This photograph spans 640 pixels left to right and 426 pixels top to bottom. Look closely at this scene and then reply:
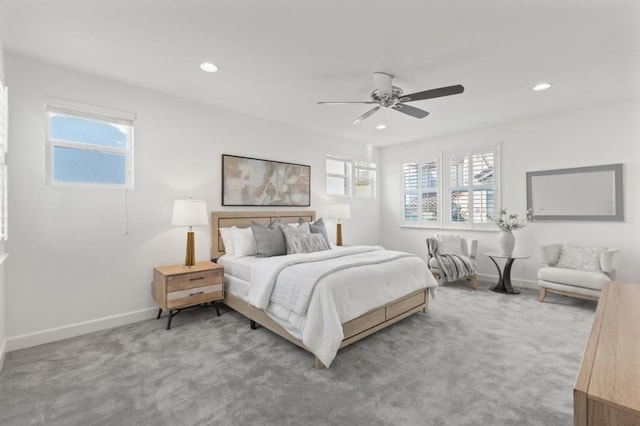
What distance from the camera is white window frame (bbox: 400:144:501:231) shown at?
507 centimetres

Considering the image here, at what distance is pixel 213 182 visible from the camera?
406 cm

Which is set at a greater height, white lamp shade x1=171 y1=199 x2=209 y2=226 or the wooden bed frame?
white lamp shade x1=171 y1=199 x2=209 y2=226

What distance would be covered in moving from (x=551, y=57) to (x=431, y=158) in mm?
3137

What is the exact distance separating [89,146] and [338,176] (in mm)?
3890

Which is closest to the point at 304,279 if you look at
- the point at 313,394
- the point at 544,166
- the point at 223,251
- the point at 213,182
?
the point at 313,394

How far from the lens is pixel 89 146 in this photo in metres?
3.15

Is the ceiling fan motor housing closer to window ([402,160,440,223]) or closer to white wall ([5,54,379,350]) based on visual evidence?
white wall ([5,54,379,350])

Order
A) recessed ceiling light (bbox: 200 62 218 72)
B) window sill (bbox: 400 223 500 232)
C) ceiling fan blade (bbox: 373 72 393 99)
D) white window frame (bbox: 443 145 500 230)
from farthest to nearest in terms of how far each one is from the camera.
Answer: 1. window sill (bbox: 400 223 500 232)
2. white window frame (bbox: 443 145 500 230)
3. ceiling fan blade (bbox: 373 72 393 99)
4. recessed ceiling light (bbox: 200 62 218 72)

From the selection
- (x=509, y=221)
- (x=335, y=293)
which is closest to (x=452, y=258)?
(x=509, y=221)

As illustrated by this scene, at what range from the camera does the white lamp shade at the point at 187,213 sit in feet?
11.0

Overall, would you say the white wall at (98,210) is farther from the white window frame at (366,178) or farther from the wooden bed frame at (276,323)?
the white window frame at (366,178)

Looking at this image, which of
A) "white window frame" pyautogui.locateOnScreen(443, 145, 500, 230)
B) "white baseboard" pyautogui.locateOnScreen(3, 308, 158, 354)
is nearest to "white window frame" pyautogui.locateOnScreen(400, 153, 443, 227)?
"white window frame" pyautogui.locateOnScreen(443, 145, 500, 230)

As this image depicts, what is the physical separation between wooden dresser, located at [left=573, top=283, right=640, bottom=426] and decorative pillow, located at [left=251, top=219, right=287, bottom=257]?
295 cm

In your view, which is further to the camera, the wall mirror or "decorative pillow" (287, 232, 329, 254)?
the wall mirror
